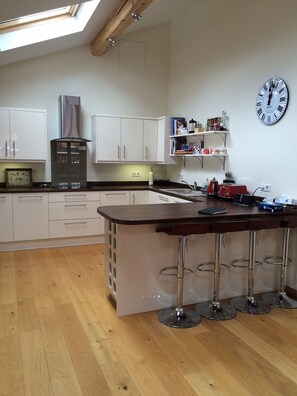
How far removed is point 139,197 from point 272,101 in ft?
8.38

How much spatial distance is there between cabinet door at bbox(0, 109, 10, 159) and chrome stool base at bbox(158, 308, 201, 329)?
322 centimetres

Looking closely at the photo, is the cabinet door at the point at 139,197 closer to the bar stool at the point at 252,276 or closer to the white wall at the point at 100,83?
the white wall at the point at 100,83

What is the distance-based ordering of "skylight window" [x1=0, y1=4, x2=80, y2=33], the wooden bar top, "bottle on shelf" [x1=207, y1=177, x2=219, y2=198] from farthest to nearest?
"bottle on shelf" [x1=207, y1=177, x2=219, y2=198], "skylight window" [x1=0, y1=4, x2=80, y2=33], the wooden bar top

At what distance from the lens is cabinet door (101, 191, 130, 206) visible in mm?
5141

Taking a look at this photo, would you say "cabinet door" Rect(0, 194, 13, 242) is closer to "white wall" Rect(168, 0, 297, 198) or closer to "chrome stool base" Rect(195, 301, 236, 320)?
"white wall" Rect(168, 0, 297, 198)

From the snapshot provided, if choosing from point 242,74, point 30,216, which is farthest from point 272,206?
point 30,216

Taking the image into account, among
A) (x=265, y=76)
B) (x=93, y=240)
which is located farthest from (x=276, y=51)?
(x=93, y=240)

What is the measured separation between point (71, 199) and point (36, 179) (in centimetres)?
74

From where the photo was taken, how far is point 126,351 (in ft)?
7.82

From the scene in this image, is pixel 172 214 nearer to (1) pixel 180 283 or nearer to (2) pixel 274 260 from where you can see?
(1) pixel 180 283

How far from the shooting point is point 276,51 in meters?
3.47

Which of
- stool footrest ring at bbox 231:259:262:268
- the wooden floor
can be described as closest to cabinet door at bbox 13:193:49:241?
the wooden floor

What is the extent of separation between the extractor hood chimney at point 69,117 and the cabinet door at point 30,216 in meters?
0.98

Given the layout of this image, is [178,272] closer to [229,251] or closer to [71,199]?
[229,251]
